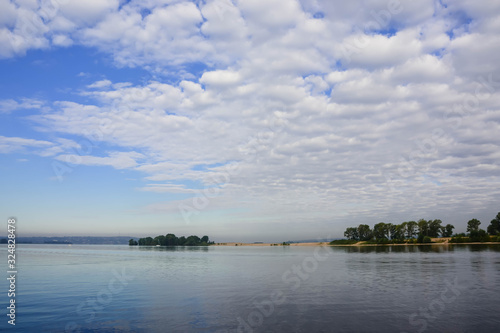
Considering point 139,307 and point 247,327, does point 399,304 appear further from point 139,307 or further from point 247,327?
point 139,307

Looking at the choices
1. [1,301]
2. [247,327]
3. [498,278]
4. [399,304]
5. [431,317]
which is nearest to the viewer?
[247,327]

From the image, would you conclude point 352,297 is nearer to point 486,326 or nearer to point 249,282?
point 486,326

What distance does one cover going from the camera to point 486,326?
25797mm

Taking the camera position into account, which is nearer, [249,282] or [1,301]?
[1,301]

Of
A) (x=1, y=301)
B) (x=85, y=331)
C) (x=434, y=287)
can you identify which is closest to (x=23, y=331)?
(x=85, y=331)

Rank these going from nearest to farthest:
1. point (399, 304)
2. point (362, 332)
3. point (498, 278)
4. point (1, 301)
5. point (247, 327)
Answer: point (362, 332), point (247, 327), point (399, 304), point (1, 301), point (498, 278)

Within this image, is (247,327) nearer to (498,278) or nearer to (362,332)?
(362,332)

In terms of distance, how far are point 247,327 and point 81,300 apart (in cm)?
2307

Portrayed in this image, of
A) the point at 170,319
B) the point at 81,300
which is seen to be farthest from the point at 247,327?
the point at 81,300

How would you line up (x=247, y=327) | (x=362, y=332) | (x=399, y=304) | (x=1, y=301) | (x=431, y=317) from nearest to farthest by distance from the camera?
(x=362, y=332), (x=247, y=327), (x=431, y=317), (x=399, y=304), (x=1, y=301)

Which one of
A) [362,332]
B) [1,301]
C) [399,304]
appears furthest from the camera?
[1,301]

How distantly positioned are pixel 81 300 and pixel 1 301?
8.61 m

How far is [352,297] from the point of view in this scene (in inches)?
1502

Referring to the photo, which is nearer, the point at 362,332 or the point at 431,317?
the point at 362,332
